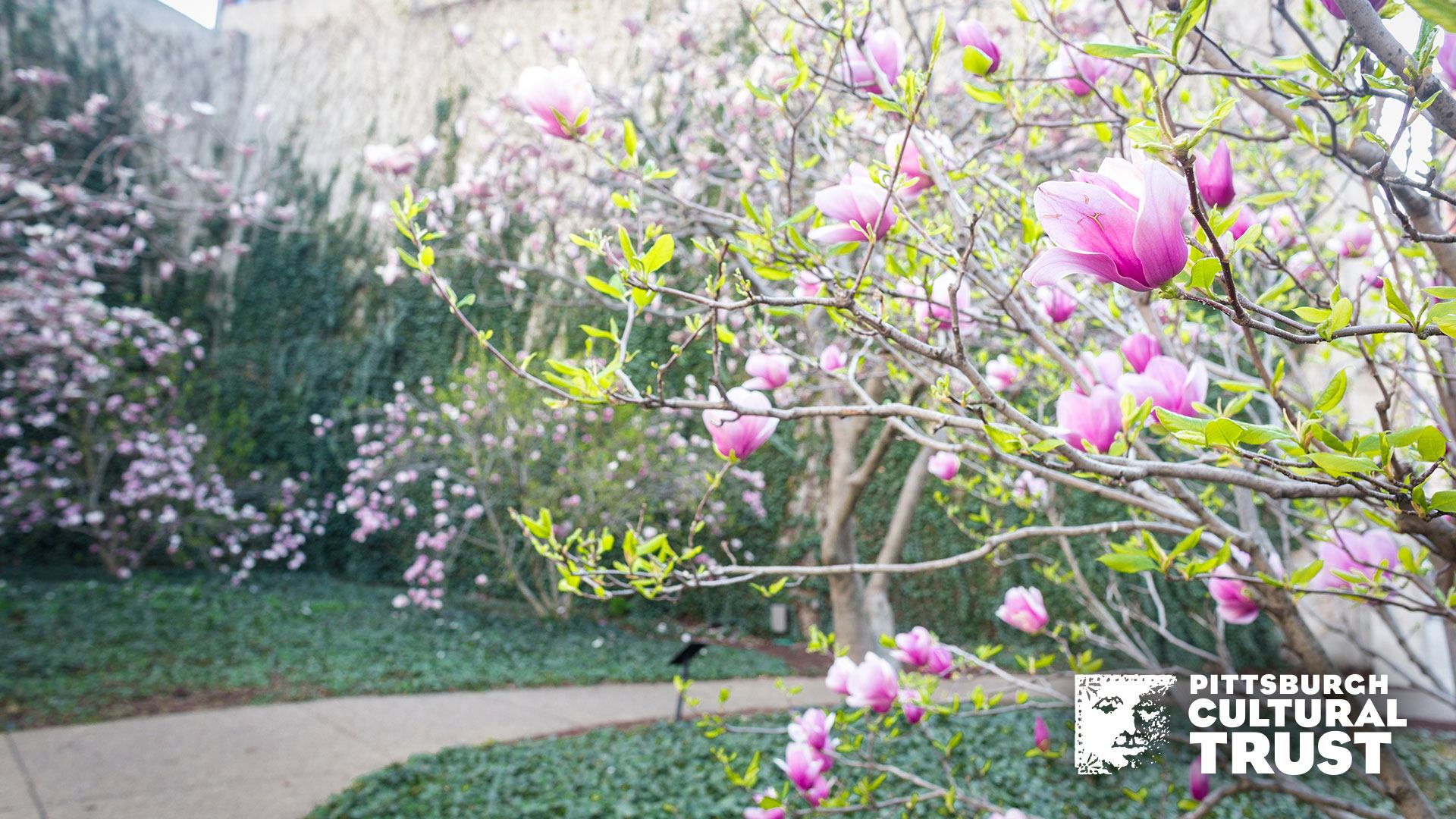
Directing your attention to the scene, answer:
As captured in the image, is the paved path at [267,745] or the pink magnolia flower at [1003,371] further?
the paved path at [267,745]

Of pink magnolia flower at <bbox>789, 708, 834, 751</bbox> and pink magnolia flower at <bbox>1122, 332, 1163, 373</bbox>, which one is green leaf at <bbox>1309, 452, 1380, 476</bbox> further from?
pink magnolia flower at <bbox>789, 708, 834, 751</bbox>

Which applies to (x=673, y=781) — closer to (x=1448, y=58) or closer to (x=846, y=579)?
(x=846, y=579)

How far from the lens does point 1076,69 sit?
1.27 metres

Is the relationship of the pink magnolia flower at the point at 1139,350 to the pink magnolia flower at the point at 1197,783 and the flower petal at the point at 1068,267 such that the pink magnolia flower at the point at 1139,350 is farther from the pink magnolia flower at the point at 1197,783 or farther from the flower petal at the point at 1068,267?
the pink magnolia flower at the point at 1197,783

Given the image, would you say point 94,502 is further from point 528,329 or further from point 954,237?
point 954,237

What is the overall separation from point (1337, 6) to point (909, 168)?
54 centimetres

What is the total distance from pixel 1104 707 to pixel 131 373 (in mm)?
7765

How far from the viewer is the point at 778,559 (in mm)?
6492

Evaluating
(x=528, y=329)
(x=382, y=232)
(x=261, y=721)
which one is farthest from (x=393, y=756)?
(x=382, y=232)

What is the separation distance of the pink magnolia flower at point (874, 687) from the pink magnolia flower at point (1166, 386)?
672mm

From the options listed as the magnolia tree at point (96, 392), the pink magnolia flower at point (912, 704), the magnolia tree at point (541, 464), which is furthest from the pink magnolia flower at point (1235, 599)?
the magnolia tree at point (96, 392)

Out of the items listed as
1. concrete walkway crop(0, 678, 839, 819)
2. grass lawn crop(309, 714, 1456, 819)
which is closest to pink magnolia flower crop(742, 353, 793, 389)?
grass lawn crop(309, 714, 1456, 819)

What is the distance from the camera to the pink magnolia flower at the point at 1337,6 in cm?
71

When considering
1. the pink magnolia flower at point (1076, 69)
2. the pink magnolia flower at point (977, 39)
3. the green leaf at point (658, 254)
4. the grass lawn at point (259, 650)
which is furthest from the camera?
the grass lawn at point (259, 650)
